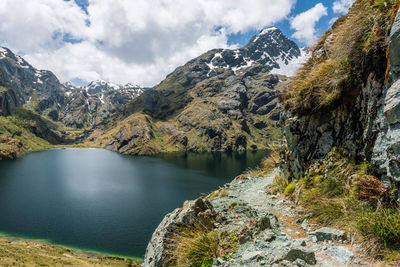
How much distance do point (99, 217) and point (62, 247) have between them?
10974mm

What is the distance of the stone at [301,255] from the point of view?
14.9 feet


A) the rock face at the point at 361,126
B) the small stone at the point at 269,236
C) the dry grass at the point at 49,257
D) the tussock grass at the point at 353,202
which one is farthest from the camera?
the dry grass at the point at 49,257

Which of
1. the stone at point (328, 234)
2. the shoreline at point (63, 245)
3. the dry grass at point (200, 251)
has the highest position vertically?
the stone at point (328, 234)

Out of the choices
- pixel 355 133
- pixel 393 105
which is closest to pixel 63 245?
pixel 355 133

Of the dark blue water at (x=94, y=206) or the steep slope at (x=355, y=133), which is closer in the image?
the steep slope at (x=355, y=133)

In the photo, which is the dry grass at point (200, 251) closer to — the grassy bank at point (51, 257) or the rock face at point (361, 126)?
the rock face at point (361, 126)

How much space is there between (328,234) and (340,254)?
763 mm


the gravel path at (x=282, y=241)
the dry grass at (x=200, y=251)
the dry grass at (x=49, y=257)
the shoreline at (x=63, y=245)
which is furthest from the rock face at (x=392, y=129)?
the shoreline at (x=63, y=245)

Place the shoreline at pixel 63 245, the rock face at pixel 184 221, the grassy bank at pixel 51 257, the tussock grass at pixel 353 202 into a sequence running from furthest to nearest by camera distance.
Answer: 1. the shoreline at pixel 63 245
2. the grassy bank at pixel 51 257
3. the rock face at pixel 184 221
4. the tussock grass at pixel 353 202

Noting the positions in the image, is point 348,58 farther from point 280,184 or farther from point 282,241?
point 280,184

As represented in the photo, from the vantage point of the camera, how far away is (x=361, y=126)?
7.31 m

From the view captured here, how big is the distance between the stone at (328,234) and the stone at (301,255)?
107 centimetres

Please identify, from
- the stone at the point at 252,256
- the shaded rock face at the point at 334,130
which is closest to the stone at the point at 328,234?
the stone at the point at 252,256

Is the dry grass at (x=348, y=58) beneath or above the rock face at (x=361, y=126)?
above
